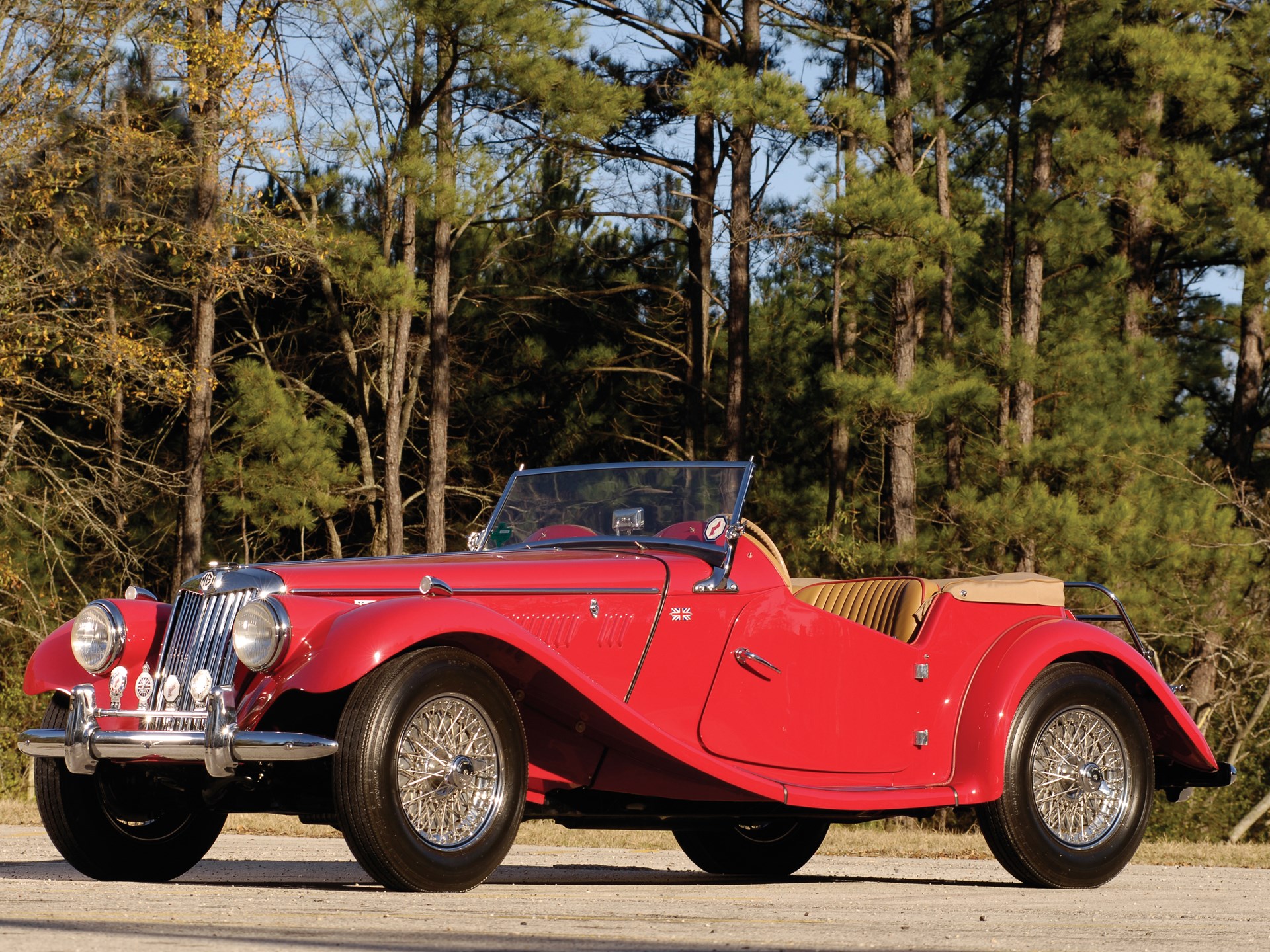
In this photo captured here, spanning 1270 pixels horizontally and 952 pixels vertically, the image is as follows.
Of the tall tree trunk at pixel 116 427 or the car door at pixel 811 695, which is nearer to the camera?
the car door at pixel 811 695

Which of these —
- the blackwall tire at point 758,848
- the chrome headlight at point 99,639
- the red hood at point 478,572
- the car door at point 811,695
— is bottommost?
the blackwall tire at point 758,848

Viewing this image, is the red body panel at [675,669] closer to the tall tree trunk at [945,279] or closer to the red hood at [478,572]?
the red hood at [478,572]

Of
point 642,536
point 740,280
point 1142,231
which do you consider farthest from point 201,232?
point 642,536

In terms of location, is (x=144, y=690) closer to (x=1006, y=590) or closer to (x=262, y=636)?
(x=262, y=636)

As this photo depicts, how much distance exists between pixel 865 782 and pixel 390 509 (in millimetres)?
18038

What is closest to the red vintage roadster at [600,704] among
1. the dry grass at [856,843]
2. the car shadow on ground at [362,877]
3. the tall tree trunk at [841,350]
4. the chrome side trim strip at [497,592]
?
the chrome side trim strip at [497,592]

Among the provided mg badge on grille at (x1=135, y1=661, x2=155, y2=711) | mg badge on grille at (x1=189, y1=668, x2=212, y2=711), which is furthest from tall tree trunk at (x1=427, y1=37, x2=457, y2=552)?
mg badge on grille at (x1=189, y1=668, x2=212, y2=711)

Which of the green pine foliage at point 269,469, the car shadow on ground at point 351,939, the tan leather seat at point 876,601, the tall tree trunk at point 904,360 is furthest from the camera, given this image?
the green pine foliage at point 269,469

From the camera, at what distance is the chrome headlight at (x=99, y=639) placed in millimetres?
6516

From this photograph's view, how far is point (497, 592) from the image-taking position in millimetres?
6422

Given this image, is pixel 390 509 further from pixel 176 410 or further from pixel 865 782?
pixel 865 782

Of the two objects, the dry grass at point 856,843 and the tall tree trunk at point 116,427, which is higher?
the tall tree trunk at point 116,427

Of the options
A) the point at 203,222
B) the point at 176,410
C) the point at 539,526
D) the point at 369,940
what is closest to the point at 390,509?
the point at 176,410

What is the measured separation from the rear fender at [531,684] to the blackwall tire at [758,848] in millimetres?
1800
